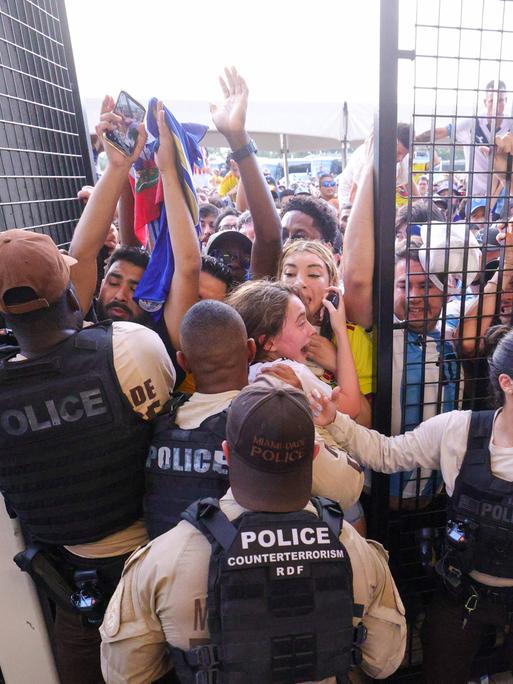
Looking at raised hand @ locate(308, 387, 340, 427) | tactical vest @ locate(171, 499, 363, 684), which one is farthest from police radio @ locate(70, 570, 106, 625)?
raised hand @ locate(308, 387, 340, 427)

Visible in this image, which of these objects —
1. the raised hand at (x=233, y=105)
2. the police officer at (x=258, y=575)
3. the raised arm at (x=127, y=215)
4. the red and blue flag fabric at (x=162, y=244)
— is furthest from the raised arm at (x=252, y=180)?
the police officer at (x=258, y=575)

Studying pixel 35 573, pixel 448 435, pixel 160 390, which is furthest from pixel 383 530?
pixel 35 573

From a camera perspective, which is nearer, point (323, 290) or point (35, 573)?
point (35, 573)

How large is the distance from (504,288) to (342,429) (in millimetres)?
887

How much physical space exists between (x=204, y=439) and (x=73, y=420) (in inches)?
14.3

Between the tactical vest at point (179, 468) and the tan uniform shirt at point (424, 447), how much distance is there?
0.56 meters

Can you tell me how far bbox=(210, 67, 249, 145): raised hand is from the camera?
1852mm

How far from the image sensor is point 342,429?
5.45 feet

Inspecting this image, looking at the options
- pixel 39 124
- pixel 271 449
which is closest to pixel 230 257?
pixel 39 124

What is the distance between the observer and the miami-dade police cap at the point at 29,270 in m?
1.19

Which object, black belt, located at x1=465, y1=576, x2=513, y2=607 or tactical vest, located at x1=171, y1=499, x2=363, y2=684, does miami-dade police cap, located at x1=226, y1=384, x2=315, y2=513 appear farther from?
black belt, located at x1=465, y1=576, x2=513, y2=607

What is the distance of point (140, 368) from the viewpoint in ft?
4.34

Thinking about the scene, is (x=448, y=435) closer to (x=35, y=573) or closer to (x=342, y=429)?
(x=342, y=429)

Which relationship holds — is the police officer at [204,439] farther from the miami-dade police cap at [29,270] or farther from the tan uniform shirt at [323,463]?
the miami-dade police cap at [29,270]
